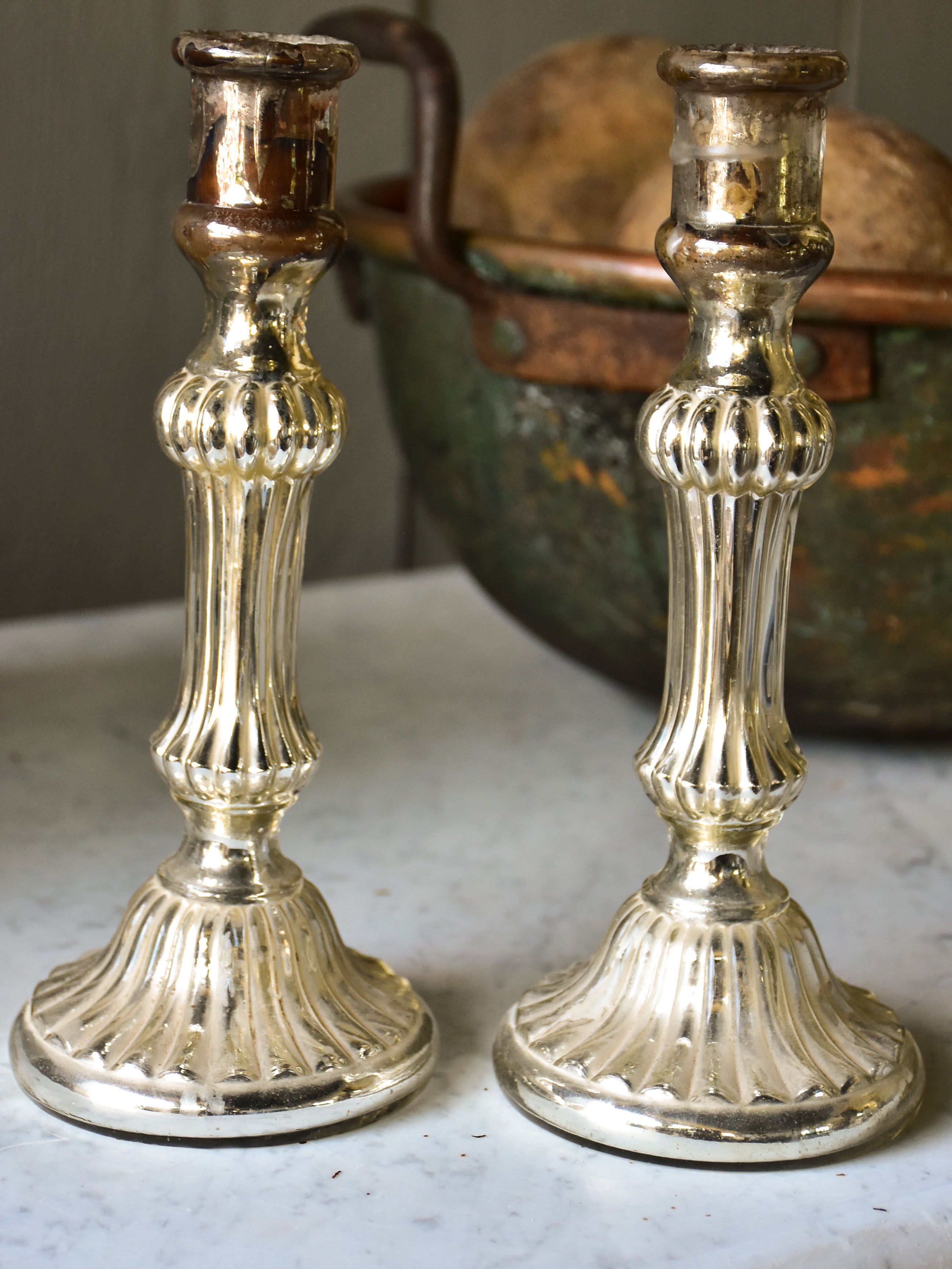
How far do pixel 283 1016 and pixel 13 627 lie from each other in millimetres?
452

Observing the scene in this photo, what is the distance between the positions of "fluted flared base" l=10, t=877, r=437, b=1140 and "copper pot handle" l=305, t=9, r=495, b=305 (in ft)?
0.81

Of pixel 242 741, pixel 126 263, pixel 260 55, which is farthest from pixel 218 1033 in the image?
pixel 126 263

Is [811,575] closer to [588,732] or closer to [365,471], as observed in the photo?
[588,732]

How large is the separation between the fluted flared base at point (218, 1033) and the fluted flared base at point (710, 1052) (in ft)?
0.14

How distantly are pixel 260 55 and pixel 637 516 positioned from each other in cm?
27

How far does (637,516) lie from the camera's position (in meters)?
0.59

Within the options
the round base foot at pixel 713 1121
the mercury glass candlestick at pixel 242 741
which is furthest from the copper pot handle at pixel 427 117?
the round base foot at pixel 713 1121

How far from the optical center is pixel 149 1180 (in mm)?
374

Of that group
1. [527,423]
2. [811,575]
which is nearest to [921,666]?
[811,575]

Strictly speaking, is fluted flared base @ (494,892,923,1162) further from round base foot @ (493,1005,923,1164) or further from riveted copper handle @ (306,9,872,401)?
riveted copper handle @ (306,9,872,401)

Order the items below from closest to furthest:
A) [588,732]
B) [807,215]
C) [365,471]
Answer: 1. [807,215]
2. [588,732]
3. [365,471]

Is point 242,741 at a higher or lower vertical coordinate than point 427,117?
lower

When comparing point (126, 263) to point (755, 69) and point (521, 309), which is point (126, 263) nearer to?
point (521, 309)

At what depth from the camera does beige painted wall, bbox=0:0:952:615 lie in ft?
2.65
